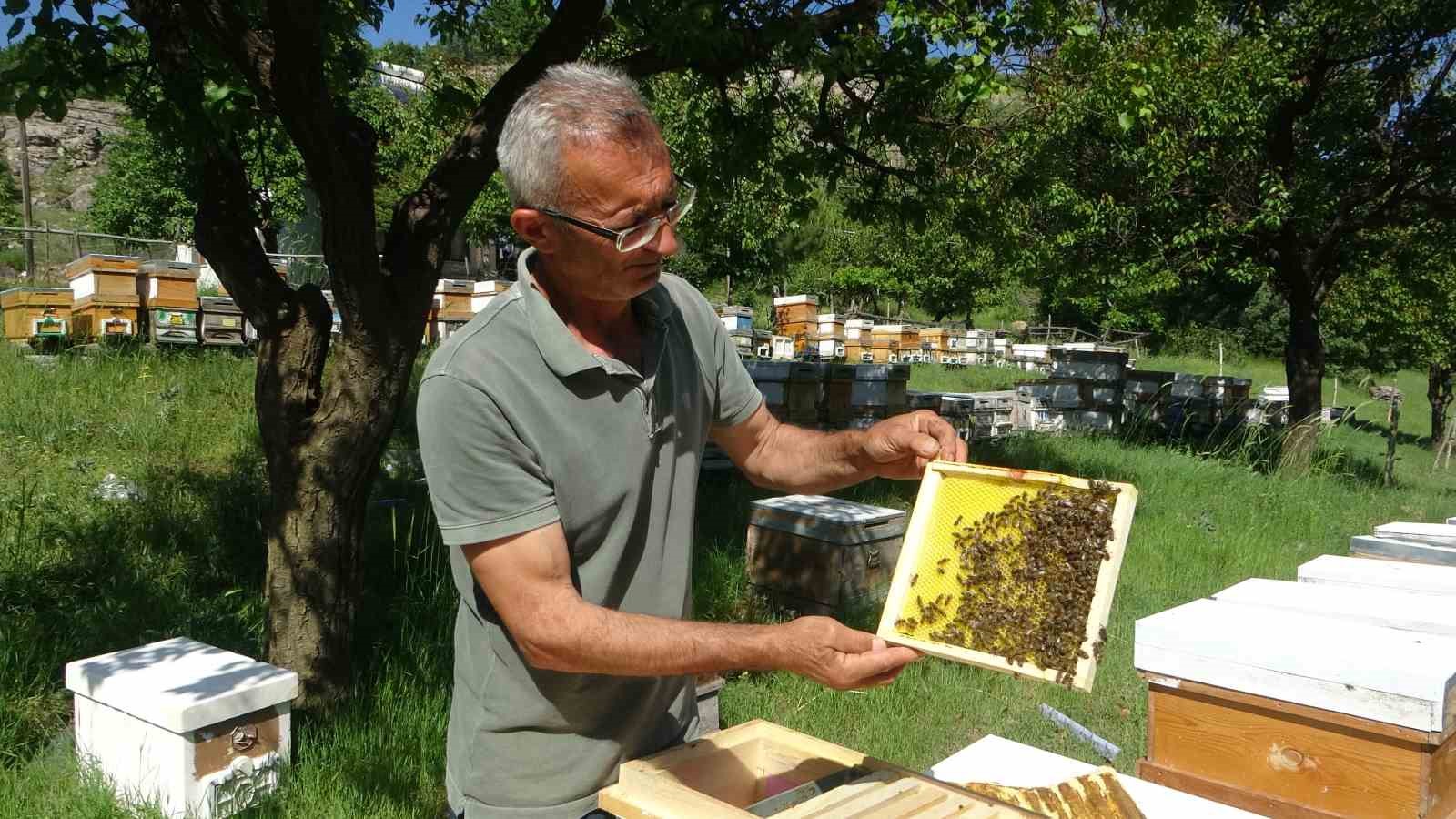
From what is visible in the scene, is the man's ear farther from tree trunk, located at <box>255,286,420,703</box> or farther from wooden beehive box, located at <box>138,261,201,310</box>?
wooden beehive box, located at <box>138,261,201,310</box>

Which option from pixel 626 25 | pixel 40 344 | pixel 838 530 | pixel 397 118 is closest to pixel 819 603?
pixel 838 530

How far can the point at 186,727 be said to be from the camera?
9.63ft

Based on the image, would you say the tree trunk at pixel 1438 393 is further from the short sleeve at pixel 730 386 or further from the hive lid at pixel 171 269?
the short sleeve at pixel 730 386

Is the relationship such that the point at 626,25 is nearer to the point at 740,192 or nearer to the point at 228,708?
the point at 740,192

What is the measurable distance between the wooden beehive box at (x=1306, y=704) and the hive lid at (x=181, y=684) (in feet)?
8.61

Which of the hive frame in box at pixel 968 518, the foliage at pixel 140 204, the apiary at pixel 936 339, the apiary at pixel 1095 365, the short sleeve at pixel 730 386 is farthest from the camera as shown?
the foliage at pixel 140 204

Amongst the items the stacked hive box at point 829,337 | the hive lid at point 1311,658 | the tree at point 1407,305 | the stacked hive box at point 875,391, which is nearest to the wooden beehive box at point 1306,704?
the hive lid at point 1311,658

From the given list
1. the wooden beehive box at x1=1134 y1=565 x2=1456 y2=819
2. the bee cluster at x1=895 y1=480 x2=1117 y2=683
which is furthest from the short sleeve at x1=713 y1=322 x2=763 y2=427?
the wooden beehive box at x1=1134 y1=565 x2=1456 y2=819

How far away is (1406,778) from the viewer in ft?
7.53

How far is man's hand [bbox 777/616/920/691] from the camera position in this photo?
171 cm

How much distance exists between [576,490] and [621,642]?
0.92ft

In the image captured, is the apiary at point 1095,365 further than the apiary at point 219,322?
Yes

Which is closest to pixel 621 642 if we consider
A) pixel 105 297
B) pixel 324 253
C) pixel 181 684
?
pixel 181 684

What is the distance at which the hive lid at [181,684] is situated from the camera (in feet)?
9.78
